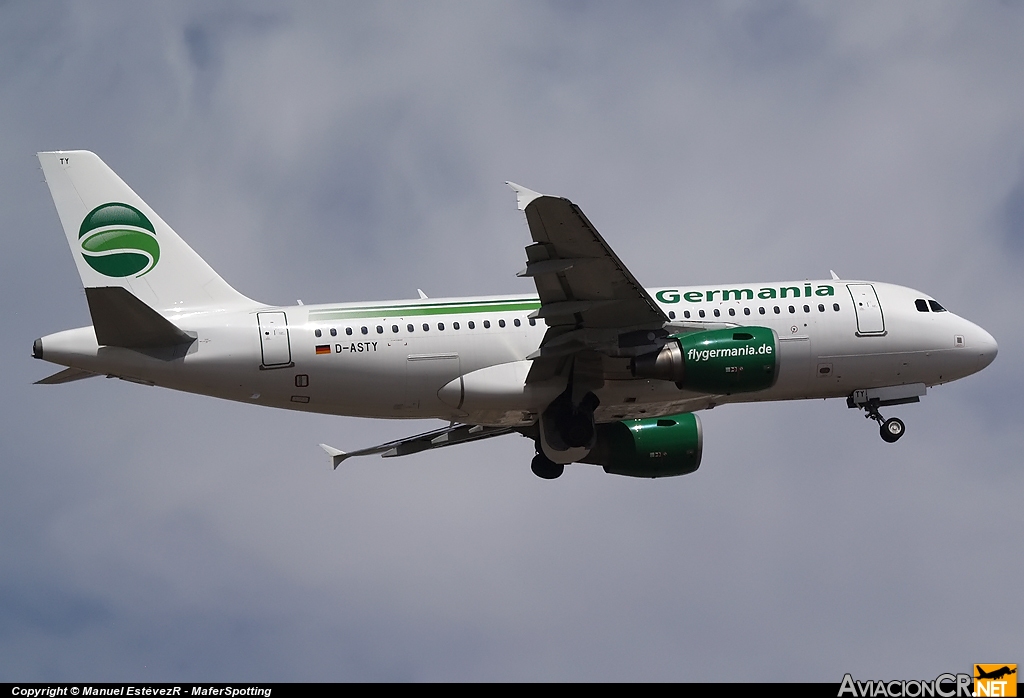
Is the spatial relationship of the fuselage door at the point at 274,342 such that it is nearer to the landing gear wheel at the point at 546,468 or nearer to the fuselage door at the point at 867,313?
the landing gear wheel at the point at 546,468

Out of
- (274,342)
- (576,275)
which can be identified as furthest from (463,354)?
(274,342)

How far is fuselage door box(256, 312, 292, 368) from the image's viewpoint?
37.1 metres

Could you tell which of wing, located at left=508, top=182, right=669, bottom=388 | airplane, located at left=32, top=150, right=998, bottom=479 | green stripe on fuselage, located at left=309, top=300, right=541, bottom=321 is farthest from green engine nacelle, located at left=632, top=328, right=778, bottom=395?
green stripe on fuselage, located at left=309, top=300, right=541, bottom=321

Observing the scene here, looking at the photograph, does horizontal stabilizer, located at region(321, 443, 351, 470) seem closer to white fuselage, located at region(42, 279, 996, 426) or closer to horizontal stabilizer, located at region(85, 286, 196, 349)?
white fuselage, located at region(42, 279, 996, 426)

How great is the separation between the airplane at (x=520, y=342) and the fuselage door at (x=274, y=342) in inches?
1.5

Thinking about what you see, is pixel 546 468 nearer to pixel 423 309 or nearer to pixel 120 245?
pixel 423 309

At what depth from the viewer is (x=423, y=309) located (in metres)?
38.4

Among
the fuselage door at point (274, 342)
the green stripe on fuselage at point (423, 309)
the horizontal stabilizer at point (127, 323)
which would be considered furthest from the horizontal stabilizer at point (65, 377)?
the green stripe on fuselage at point (423, 309)

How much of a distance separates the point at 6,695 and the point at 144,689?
2.86 metres

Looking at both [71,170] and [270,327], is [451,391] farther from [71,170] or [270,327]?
[71,170]

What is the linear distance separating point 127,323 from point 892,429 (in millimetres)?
22532

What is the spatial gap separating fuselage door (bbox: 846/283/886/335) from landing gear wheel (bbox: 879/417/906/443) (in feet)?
9.55

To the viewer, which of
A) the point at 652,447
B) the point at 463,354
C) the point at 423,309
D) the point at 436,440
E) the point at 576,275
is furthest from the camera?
the point at 436,440

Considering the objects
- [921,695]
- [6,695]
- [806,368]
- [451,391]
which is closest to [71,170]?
[451,391]
